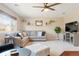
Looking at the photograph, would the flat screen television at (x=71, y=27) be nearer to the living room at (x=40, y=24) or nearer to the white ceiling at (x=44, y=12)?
the living room at (x=40, y=24)

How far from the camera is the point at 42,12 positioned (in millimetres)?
2359

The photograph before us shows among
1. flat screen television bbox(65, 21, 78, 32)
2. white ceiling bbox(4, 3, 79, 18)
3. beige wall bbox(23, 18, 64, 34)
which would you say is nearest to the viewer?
white ceiling bbox(4, 3, 79, 18)

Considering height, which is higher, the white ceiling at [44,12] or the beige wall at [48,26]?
the white ceiling at [44,12]

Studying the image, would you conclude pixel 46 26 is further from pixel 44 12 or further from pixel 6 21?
pixel 6 21

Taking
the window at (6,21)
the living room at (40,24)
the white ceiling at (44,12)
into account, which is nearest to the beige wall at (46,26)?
the living room at (40,24)

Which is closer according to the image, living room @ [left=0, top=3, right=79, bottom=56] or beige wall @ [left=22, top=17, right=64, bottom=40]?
living room @ [left=0, top=3, right=79, bottom=56]

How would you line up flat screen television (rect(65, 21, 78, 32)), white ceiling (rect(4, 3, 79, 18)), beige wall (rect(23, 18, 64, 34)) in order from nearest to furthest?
white ceiling (rect(4, 3, 79, 18)) → beige wall (rect(23, 18, 64, 34)) → flat screen television (rect(65, 21, 78, 32))

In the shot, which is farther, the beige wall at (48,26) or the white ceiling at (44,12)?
the beige wall at (48,26)

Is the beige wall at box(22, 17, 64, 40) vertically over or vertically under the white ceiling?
under

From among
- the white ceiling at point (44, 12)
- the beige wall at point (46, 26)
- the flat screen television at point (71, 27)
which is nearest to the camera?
the white ceiling at point (44, 12)

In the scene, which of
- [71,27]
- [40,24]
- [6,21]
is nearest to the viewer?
[6,21]

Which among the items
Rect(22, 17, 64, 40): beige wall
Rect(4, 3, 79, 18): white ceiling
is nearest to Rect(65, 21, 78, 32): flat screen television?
Rect(22, 17, 64, 40): beige wall

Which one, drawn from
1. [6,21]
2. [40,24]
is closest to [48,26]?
[40,24]

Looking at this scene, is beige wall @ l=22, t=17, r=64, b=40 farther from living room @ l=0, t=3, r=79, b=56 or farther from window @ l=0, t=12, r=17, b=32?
window @ l=0, t=12, r=17, b=32
